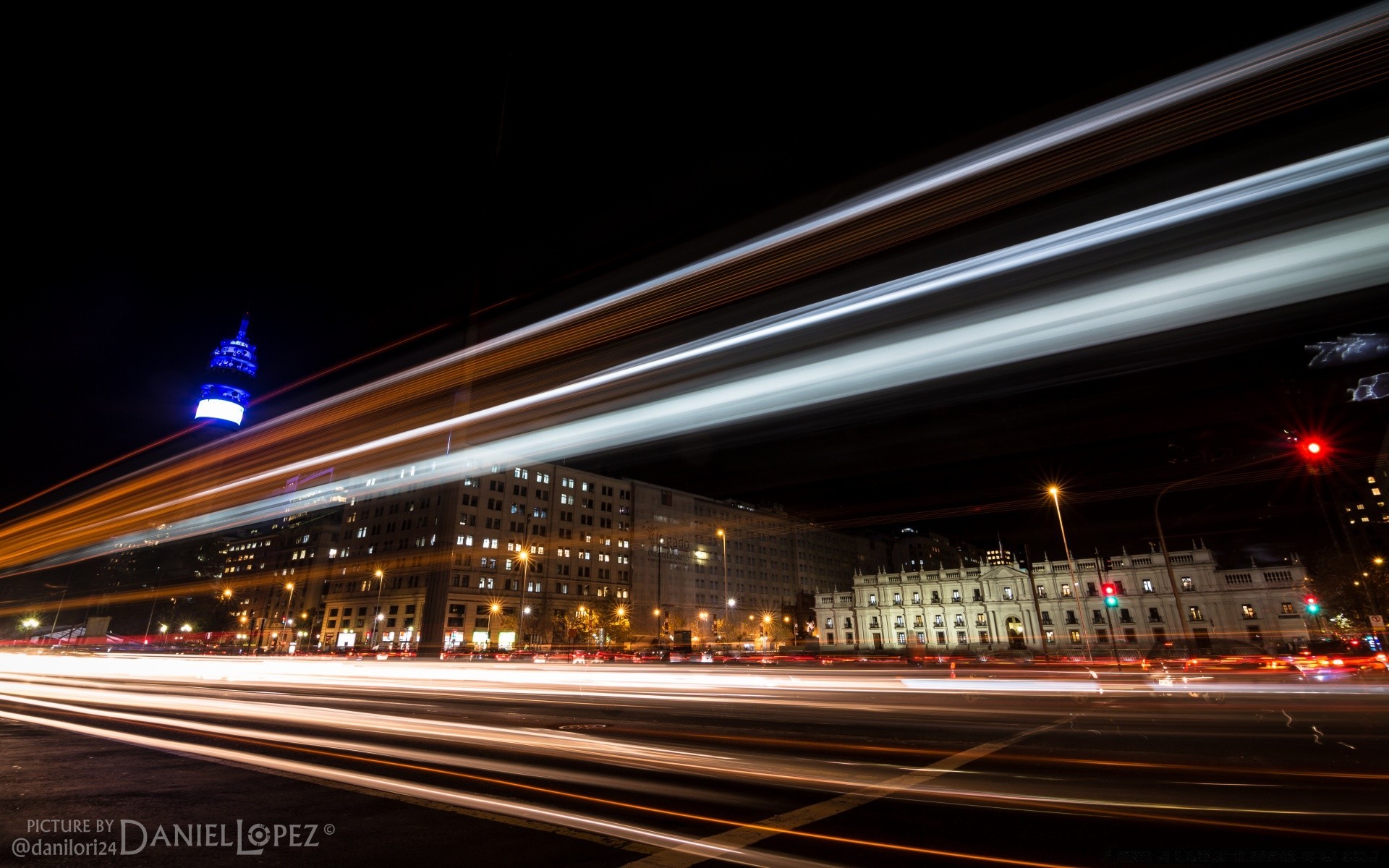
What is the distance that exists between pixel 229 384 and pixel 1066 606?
124m

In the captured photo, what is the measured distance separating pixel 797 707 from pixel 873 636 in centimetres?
9150

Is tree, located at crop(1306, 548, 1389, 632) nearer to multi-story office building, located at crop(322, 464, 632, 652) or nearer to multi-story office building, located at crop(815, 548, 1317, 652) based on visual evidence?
multi-story office building, located at crop(815, 548, 1317, 652)

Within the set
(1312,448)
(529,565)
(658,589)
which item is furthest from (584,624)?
(1312,448)

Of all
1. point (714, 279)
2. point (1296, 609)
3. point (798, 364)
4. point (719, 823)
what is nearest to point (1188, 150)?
point (798, 364)

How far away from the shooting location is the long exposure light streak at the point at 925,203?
27.3 feet

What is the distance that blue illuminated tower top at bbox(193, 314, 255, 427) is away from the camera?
249 feet

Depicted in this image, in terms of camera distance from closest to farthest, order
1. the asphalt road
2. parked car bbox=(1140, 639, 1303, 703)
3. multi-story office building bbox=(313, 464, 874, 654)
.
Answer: the asphalt road → parked car bbox=(1140, 639, 1303, 703) → multi-story office building bbox=(313, 464, 874, 654)

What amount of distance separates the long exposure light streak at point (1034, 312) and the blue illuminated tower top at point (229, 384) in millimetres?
79332

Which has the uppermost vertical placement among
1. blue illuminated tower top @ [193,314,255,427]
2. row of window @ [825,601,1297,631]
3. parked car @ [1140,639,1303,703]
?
blue illuminated tower top @ [193,314,255,427]

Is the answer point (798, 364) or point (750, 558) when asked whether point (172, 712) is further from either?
point (750, 558)

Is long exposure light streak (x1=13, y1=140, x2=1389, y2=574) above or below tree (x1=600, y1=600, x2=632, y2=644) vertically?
above

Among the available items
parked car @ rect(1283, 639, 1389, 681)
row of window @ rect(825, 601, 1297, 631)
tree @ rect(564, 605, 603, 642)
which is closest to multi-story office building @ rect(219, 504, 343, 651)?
tree @ rect(564, 605, 603, 642)

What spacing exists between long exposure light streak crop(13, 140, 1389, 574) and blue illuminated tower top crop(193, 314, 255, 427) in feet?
260

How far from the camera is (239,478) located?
117ft
